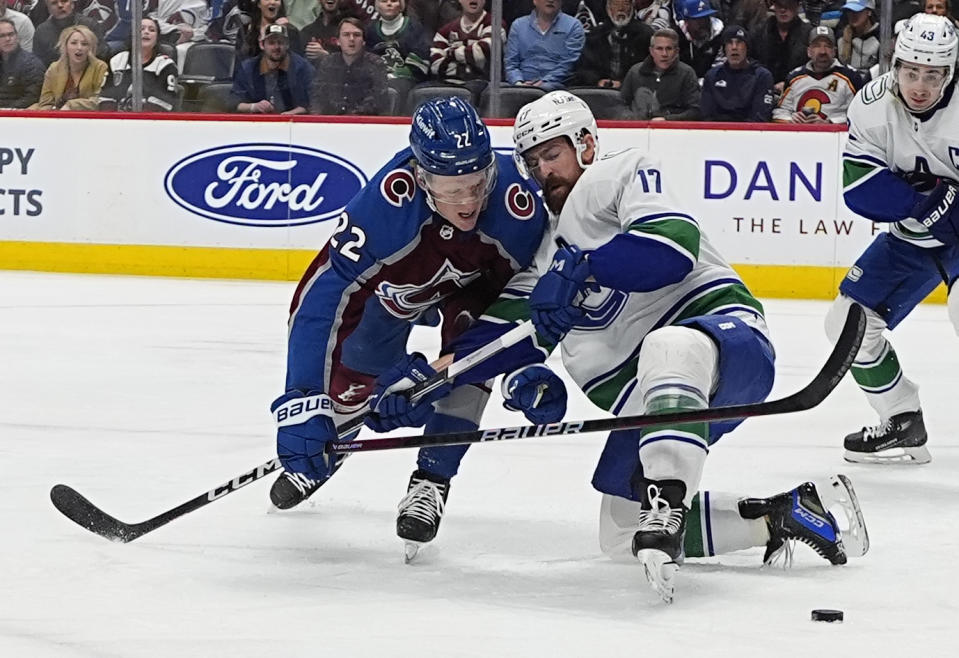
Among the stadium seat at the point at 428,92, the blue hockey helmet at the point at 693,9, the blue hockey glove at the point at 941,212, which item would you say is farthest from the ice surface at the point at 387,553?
the stadium seat at the point at 428,92

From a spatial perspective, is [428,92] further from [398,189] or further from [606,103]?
[398,189]

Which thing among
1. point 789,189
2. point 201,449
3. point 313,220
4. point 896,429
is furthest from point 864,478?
point 313,220

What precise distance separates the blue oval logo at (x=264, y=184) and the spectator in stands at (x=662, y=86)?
123cm

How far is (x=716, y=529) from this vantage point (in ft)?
8.52

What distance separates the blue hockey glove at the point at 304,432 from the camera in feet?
8.48

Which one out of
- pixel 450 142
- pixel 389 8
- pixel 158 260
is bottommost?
pixel 158 260

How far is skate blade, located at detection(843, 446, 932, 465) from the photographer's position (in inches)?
148

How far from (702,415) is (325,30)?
16.8 feet

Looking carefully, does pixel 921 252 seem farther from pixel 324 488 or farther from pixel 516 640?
pixel 516 640

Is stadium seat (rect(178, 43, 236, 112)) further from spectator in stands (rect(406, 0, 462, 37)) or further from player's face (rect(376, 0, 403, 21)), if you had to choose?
spectator in stands (rect(406, 0, 462, 37))

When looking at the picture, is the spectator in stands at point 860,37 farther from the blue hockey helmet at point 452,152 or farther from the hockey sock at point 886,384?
the blue hockey helmet at point 452,152

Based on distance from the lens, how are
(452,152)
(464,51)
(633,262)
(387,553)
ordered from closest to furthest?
1. (633,262)
2. (452,152)
3. (387,553)
4. (464,51)

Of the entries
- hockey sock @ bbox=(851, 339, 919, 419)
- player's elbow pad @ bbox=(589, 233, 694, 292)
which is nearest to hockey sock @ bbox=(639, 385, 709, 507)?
player's elbow pad @ bbox=(589, 233, 694, 292)

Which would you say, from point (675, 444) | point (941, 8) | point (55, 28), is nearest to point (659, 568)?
point (675, 444)
